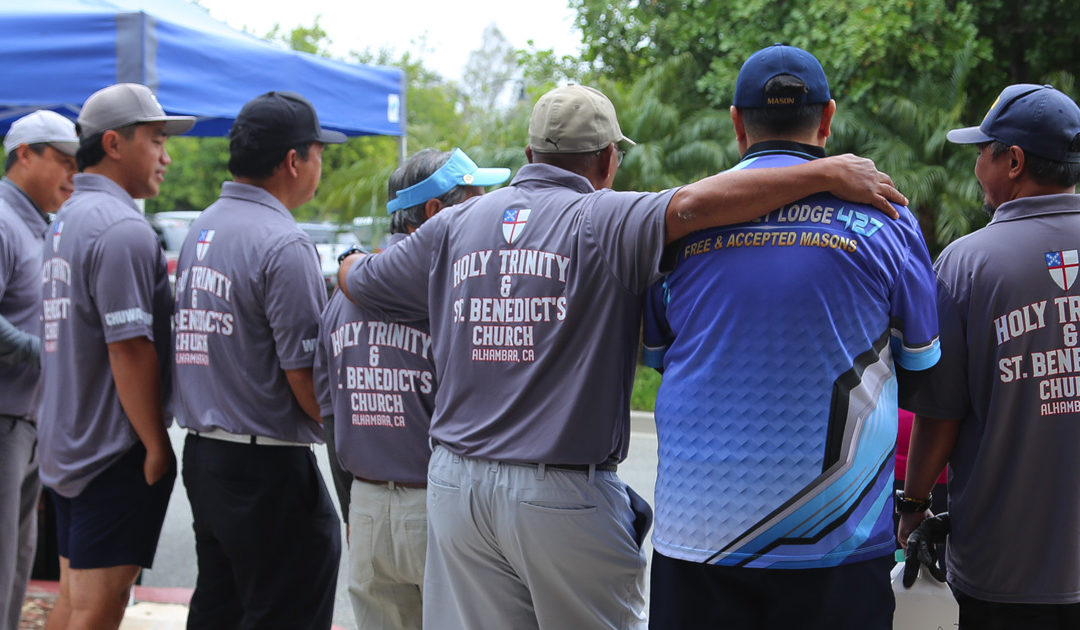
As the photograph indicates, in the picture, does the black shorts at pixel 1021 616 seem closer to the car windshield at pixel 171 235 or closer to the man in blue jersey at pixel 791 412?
the man in blue jersey at pixel 791 412

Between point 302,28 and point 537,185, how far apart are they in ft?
103

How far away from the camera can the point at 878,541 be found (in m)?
1.98

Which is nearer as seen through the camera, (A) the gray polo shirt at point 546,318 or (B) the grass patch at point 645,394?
(A) the gray polo shirt at point 546,318

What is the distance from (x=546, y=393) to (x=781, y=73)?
2.95ft

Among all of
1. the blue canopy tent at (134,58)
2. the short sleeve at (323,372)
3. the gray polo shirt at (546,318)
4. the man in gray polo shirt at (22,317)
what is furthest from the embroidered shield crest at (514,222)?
the blue canopy tent at (134,58)

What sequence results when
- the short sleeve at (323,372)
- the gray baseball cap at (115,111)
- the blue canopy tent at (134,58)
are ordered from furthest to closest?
the blue canopy tent at (134,58), the gray baseball cap at (115,111), the short sleeve at (323,372)

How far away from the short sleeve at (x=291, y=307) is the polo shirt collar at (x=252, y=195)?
8.2 inches

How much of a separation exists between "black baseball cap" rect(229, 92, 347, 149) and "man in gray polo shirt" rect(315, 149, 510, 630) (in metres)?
0.54

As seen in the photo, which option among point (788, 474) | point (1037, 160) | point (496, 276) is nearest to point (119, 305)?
point (496, 276)

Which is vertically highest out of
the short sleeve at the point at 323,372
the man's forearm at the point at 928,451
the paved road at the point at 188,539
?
the short sleeve at the point at 323,372

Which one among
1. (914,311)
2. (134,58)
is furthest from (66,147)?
(914,311)

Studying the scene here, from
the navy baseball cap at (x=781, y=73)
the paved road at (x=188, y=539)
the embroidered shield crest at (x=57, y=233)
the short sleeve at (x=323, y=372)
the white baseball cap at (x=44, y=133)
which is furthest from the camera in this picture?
the paved road at (x=188, y=539)

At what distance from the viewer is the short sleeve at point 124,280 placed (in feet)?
9.97

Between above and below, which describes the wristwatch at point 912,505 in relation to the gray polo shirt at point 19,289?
below
